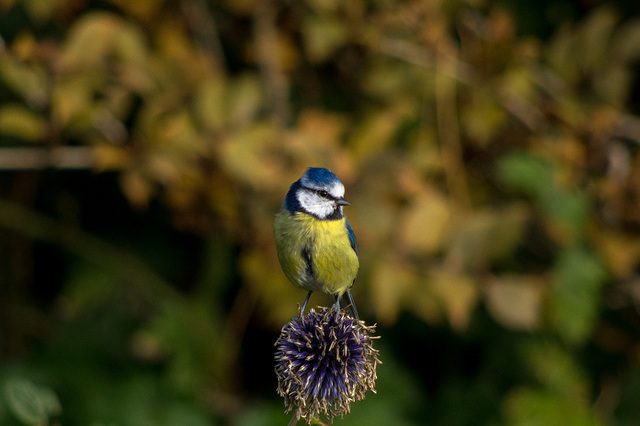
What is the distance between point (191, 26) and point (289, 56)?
0.63 meters

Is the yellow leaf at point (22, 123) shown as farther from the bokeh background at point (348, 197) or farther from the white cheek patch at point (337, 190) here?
the white cheek patch at point (337, 190)

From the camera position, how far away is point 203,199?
3619mm

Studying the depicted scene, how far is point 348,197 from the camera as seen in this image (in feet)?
10.1

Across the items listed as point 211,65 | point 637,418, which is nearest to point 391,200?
point 211,65

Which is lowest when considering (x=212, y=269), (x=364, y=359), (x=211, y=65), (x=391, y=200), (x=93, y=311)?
(x=364, y=359)

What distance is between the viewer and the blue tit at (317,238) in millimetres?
1311

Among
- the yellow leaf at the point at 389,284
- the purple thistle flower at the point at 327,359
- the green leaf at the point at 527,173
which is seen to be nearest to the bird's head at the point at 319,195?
the purple thistle flower at the point at 327,359

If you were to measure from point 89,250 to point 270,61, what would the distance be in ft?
5.58

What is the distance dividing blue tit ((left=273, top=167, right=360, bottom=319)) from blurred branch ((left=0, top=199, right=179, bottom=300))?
281cm

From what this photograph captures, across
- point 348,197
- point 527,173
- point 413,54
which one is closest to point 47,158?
point 348,197

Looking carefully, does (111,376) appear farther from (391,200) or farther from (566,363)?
(566,363)

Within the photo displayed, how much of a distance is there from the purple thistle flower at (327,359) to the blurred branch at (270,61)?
7.66 feet

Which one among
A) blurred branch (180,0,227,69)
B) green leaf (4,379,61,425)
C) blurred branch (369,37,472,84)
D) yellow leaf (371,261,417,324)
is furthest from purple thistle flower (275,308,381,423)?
blurred branch (180,0,227,69)

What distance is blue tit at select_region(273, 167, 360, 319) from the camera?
1311 millimetres
